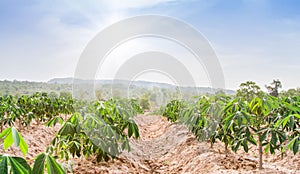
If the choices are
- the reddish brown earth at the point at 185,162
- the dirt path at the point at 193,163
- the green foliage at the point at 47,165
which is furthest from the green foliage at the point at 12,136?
the dirt path at the point at 193,163

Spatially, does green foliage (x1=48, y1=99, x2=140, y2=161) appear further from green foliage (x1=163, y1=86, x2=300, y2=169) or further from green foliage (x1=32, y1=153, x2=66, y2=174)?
green foliage (x1=32, y1=153, x2=66, y2=174)

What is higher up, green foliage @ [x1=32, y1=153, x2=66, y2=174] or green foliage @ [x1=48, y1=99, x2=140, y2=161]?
green foliage @ [x1=32, y1=153, x2=66, y2=174]

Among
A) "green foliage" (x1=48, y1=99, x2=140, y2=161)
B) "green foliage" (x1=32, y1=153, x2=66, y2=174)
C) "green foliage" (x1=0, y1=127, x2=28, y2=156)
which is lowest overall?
"green foliage" (x1=48, y1=99, x2=140, y2=161)

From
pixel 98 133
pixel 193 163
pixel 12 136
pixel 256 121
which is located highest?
pixel 12 136

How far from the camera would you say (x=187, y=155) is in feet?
22.0

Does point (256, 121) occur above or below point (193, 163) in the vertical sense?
above

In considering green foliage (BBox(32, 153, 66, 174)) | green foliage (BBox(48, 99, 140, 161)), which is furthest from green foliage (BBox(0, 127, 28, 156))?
green foliage (BBox(48, 99, 140, 161))

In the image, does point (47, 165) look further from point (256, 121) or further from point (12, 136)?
point (256, 121)

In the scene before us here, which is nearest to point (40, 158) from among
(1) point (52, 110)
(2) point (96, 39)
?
(2) point (96, 39)

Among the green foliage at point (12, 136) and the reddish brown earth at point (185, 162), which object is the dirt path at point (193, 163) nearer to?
the reddish brown earth at point (185, 162)

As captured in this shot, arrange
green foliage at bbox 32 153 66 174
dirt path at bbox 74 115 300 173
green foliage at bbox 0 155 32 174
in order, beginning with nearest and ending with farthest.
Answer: green foliage at bbox 0 155 32 174 → green foliage at bbox 32 153 66 174 → dirt path at bbox 74 115 300 173

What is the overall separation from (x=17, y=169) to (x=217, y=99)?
4.91 metres

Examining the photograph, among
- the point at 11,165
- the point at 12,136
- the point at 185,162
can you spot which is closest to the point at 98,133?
the point at 185,162

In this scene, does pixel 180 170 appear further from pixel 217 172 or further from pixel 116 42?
pixel 116 42
